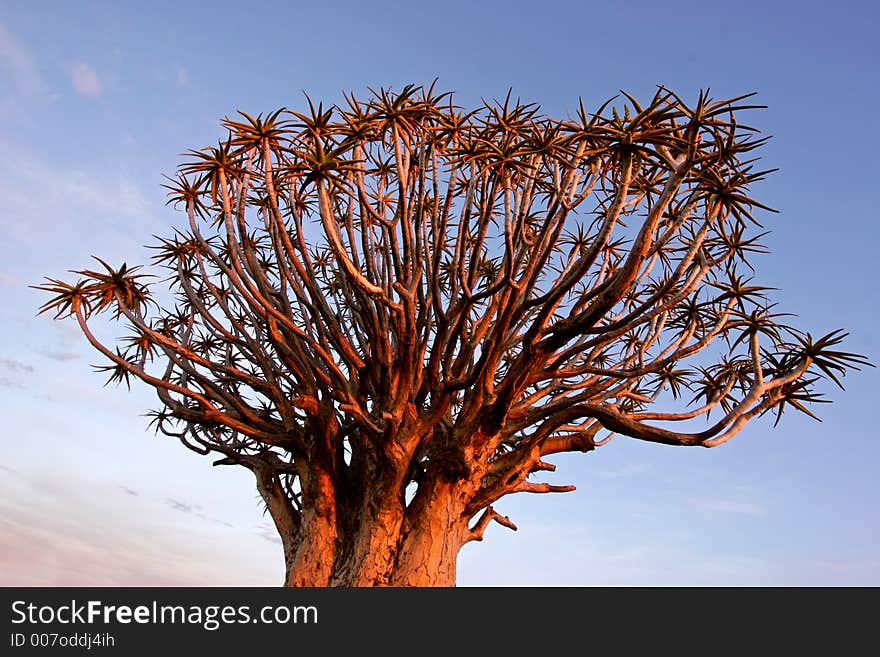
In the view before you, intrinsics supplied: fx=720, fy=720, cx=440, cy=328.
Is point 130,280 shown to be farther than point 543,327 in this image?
Yes

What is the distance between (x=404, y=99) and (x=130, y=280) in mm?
5381

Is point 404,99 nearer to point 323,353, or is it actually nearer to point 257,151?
point 257,151

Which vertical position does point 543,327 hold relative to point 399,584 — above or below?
above

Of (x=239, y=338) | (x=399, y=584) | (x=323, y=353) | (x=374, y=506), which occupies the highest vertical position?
(x=239, y=338)

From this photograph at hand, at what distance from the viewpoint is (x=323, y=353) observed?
431 inches

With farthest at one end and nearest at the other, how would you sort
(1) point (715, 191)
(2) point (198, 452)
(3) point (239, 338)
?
1. (2) point (198, 452)
2. (3) point (239, 338)
3. (1) point (715, 191)

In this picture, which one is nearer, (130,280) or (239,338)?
(130,280)

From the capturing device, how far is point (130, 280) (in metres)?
Answer: 11.6

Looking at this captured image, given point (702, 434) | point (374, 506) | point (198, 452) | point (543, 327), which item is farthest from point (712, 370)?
point (198, 452)

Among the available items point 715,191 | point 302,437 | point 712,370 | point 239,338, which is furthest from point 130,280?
point 712,370

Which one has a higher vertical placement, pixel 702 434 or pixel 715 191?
pixel 715 191

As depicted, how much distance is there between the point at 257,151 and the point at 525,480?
7.21m

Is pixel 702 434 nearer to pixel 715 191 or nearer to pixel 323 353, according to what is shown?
pixel 715 191

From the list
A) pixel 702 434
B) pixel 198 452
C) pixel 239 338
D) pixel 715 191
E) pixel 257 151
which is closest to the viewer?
pixel 715 191
